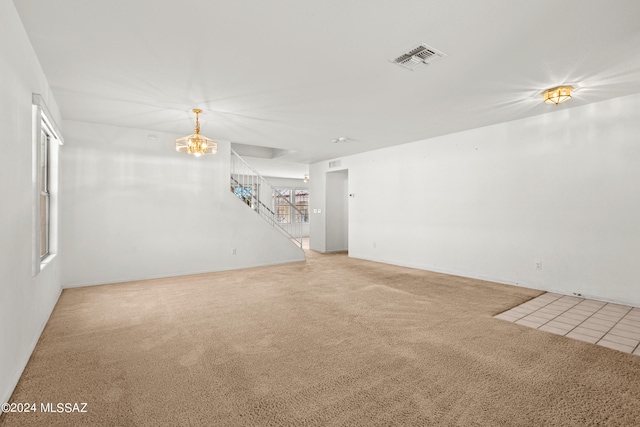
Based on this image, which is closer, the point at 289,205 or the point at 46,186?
the point at 46,186

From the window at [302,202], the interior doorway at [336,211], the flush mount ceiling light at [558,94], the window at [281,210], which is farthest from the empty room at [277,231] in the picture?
the window at [302,202]

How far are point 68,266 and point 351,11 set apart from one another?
561cm

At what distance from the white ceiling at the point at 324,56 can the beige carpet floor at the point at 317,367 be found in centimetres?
271

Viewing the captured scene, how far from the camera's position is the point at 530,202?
4.67m

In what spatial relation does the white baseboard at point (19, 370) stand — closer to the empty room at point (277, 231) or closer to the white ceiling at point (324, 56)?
the empty room at point (277, 231)

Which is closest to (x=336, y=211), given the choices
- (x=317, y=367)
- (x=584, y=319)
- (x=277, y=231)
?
(x=277, y=231)

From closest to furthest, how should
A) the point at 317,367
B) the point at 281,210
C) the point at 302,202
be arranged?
1. the point at 317,367
2. the point at 281,210
3. the point at 302,202

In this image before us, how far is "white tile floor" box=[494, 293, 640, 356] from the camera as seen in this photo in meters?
2.83

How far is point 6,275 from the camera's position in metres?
1.95

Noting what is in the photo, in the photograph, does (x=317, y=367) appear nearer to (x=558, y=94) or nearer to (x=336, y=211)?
(x=558, y=94)

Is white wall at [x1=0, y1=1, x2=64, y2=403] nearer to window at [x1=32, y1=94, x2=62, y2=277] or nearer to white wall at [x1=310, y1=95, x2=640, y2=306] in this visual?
window at [x1=32, y1=94, x2=62, y2=277]

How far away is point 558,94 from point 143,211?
6606 millimetres

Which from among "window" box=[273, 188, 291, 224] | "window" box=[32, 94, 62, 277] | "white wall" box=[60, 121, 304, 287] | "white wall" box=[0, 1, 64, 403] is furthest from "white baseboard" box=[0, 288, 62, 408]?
"window" box=[273, 188, 291, 224]

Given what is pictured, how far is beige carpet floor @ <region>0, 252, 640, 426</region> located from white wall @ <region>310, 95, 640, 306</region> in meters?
1.20
